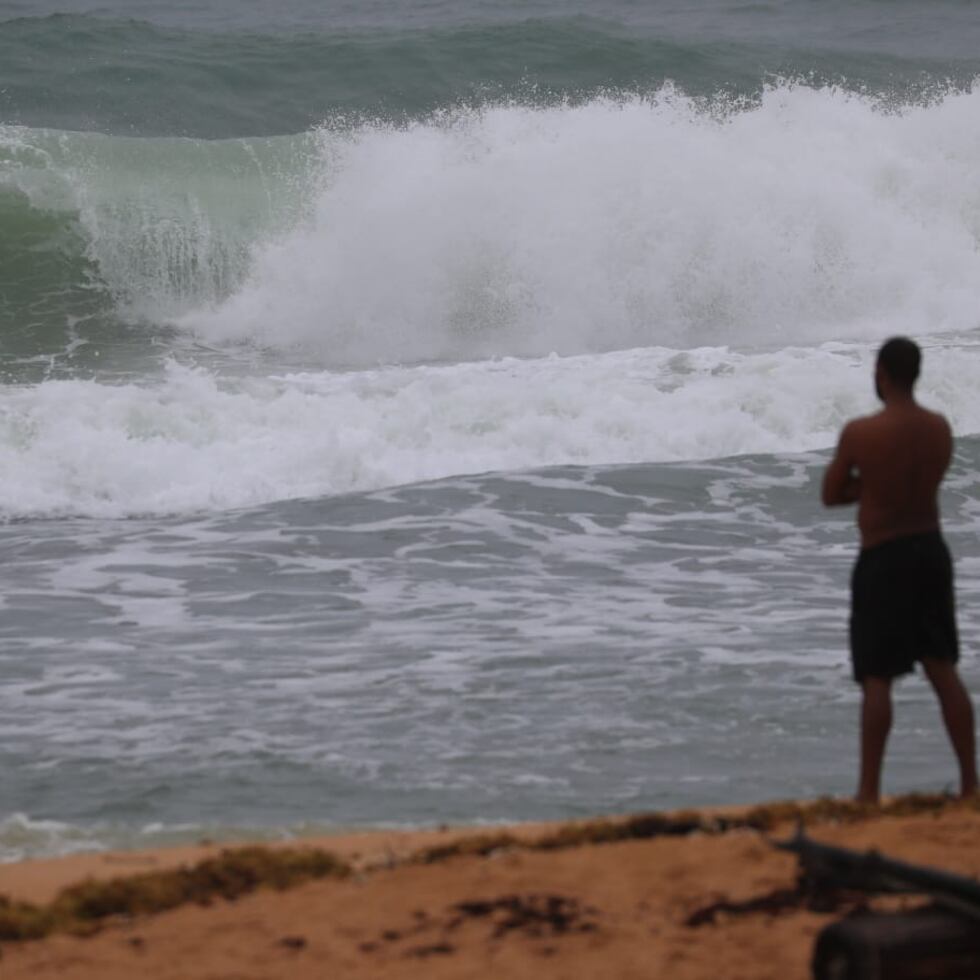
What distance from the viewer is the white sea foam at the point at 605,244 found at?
18.0m

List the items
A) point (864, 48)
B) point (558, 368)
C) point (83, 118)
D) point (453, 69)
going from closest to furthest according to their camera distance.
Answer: point (558, 368) → point (83, 118) → point (453, 69) → point (864, 48)

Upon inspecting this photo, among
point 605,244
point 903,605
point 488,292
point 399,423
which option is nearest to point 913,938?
point 903,605

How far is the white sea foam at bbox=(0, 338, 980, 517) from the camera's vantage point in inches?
470

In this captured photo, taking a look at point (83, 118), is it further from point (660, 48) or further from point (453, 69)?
point (660, 48)

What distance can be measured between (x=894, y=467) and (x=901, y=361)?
0.31 meters

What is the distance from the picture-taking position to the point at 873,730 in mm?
5230

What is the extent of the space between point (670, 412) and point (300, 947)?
9.59 m

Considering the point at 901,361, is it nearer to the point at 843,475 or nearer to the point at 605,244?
the point at 843,475

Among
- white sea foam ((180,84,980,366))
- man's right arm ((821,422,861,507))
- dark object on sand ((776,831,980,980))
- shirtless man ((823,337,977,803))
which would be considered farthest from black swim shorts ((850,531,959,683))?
white sea foam ((180,84,980,366))

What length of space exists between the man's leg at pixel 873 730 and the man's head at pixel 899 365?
871 millimetres

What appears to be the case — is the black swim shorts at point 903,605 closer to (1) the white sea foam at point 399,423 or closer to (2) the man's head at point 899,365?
(2) the man's head at point 899,365

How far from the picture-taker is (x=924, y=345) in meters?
16.1

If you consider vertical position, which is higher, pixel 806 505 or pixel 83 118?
pixel 83 118

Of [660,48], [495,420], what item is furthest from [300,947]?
[660,48]
